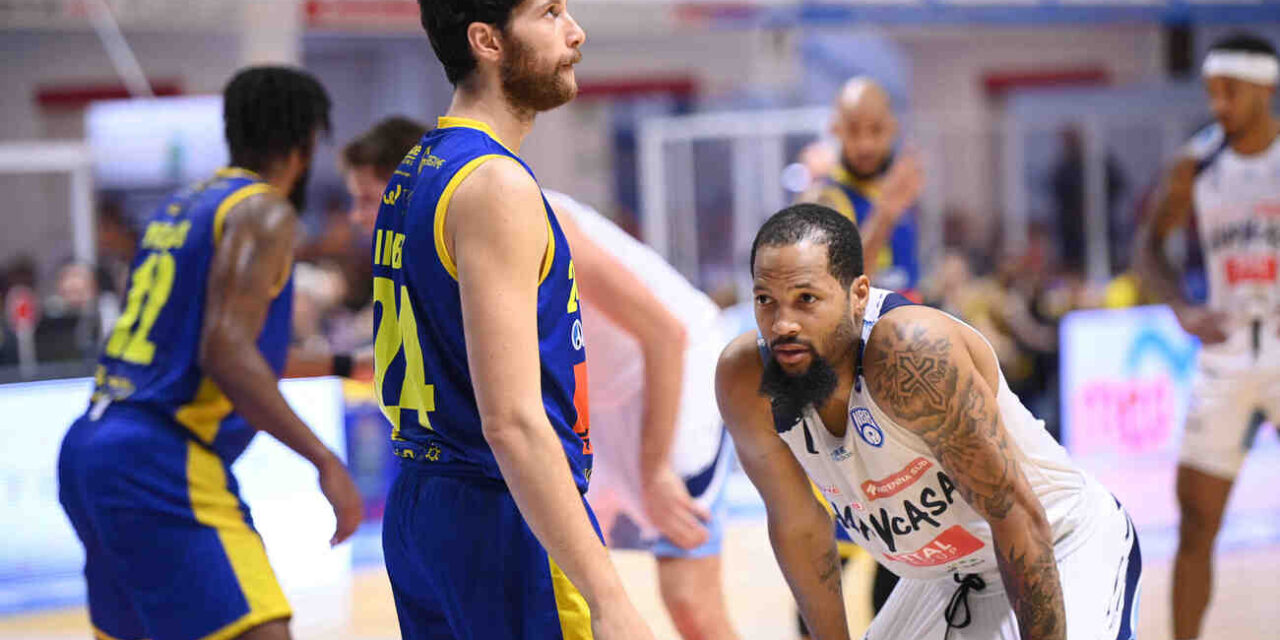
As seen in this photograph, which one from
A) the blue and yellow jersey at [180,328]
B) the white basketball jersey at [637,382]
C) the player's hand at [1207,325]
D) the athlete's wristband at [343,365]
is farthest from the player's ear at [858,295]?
the player's hand at [1207,325]

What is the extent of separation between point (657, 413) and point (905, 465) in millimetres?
987

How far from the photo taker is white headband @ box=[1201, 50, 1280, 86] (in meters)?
4.71

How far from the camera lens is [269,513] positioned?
658 centimetres

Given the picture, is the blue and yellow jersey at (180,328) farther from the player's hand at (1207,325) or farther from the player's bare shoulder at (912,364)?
the player's hand at (1207,325)

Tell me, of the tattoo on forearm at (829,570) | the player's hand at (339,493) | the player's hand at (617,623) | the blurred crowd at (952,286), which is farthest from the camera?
the blurred crowd at (952,286)

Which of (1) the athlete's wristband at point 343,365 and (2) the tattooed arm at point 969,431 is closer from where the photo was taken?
(2) the tattooed arm at point 969,431

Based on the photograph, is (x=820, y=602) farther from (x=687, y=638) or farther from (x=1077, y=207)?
(x=1077, y=207)

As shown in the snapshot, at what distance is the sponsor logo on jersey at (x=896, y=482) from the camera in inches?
108

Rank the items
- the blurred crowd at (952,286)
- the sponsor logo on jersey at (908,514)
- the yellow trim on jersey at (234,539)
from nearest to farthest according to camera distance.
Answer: the sponsor logo on jersey at (908,514) → the yellow trim on jersey at (234,539) → the blurred crowd at (952,286)

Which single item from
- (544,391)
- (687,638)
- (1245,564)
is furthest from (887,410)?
(1245,564)

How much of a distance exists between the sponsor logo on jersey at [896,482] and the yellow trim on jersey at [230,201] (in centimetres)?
159

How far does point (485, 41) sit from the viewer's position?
2.19 m

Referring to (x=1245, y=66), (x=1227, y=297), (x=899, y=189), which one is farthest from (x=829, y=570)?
(x=1245, y=66)

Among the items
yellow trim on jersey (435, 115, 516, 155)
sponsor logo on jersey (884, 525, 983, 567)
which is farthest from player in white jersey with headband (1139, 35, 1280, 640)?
yellow trim on jersey (435, 115, 516, 155)
